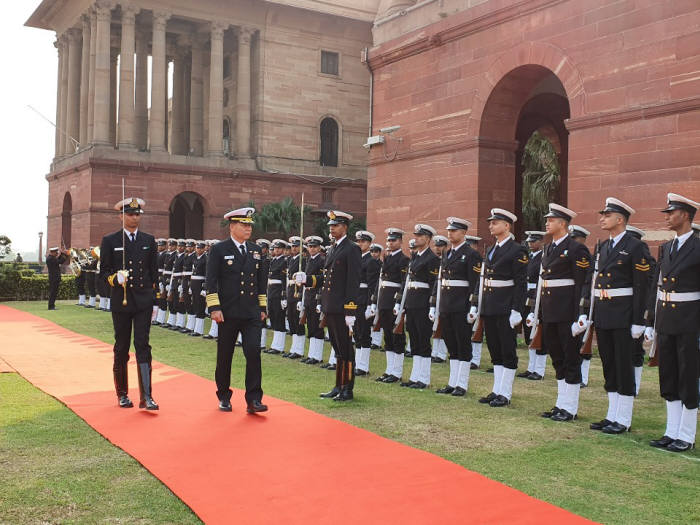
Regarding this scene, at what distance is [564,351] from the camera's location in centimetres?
789

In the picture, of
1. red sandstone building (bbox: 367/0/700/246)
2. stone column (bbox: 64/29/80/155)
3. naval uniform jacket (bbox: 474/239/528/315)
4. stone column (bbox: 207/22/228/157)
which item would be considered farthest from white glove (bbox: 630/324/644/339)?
stone column (bbox: 64/29/80/155)

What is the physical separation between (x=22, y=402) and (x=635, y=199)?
35.2 ft

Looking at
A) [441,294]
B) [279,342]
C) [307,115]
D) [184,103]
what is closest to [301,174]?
[307,115]

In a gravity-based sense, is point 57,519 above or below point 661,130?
below

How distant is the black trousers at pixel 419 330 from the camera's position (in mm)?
9922

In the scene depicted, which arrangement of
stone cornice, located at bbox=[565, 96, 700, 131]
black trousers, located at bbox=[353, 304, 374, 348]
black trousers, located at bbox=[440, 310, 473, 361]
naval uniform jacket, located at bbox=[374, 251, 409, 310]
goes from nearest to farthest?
black trousers, located at bbox=[440, 310, 473, 361], naval uniform jacket, located at bbox=[374, 251, 409, 310], black trousers, located at bbox=[353, 304, 374, 348], stone cornice, located at bbox=[565, 96, 700, 131]

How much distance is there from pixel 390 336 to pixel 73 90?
34.7m

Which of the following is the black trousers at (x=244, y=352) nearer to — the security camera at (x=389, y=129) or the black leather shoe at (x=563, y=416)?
the black leather shoe at (x=563, y=416)

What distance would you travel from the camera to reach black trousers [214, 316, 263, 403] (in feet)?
26.1

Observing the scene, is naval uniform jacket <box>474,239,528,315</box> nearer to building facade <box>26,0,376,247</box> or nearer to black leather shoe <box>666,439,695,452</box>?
black leather shoe <box>666,439,695,452</box>

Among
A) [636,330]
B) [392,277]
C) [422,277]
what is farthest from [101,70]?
[636,330]

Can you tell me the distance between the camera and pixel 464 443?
22.0 ft

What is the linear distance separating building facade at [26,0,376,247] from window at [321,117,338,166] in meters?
0.08

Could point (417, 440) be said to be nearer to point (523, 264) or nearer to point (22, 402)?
point (523, 264)
